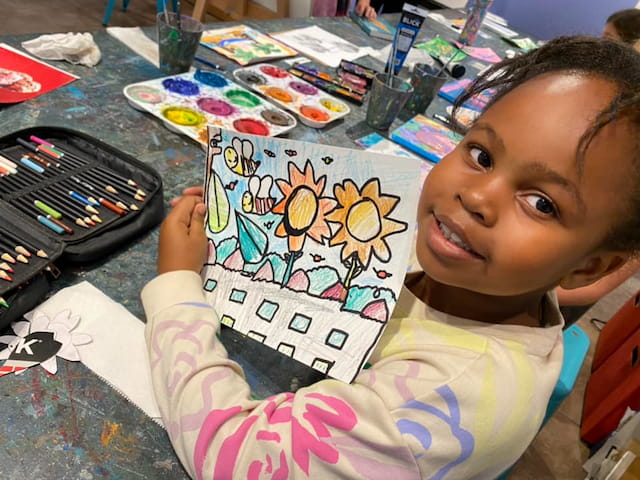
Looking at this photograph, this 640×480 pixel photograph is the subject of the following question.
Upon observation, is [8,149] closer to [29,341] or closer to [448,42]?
[29,341]

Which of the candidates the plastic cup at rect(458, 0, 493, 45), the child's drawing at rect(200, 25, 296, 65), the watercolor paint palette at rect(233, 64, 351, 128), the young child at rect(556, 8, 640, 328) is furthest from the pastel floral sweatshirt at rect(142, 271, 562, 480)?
the plastic cup at rect(458, 0, 493, 45)

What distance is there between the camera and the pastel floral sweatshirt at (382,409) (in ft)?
1.27

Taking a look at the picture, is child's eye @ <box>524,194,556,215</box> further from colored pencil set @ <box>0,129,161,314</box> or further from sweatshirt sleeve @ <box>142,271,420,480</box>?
colored pencil set @ <box>0,129,161,314</box>

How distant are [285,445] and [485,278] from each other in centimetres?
24

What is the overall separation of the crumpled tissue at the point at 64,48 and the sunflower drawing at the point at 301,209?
62 centimetres

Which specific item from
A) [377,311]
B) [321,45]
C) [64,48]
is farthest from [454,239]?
[321,45]

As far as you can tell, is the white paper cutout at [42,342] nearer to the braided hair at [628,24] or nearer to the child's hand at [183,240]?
the child's hand at [183,240]

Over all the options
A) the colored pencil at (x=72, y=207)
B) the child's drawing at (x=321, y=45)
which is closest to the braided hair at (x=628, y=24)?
the child's drawing at (x=321, y=45)

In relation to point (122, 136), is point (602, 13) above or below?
above

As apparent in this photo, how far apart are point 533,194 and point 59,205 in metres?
0.54

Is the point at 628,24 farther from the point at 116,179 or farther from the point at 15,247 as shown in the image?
the point at 15,247

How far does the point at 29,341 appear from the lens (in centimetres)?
47

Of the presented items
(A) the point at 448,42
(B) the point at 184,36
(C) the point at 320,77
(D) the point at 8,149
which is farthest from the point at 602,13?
(D) the point at 8,149

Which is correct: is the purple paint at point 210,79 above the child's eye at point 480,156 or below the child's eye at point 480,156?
below
